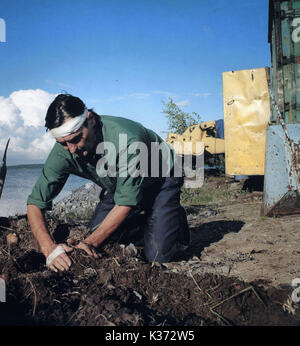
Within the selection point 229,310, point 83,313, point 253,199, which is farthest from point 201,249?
point 253,199

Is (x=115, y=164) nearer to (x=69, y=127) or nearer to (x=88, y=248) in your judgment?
(x=69, y=127)

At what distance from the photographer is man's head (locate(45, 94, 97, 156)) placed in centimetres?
222

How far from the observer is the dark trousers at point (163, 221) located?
2.75 meters

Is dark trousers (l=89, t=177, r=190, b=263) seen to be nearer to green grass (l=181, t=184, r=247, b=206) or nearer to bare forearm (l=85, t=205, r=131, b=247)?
bare forearm (l=85, t=205, r=131, b=247)

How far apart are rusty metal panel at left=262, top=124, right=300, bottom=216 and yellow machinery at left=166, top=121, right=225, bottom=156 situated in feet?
13.1

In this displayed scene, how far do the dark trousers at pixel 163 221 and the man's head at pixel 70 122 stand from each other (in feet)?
2.86

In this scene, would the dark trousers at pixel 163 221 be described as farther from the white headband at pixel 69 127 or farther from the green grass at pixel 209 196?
the green grass at pixel 209 196

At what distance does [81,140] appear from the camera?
2307 millimetres

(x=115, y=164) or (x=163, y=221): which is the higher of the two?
(x=115, y=164)

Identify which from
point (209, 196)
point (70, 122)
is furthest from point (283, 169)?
point (209, 196)

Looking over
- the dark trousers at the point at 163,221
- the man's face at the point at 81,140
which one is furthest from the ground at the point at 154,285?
the man's face at the point at 81,140

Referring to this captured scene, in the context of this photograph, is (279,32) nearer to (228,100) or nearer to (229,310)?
(228,100)

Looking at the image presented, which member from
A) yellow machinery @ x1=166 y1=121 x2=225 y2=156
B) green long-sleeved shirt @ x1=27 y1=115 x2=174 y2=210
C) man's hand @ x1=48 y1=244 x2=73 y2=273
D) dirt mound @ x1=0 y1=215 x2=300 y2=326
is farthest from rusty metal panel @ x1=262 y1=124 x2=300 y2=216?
yellow machinery @ x1=166 y1=121 x2=225 y2=156

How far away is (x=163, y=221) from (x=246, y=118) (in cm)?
349
